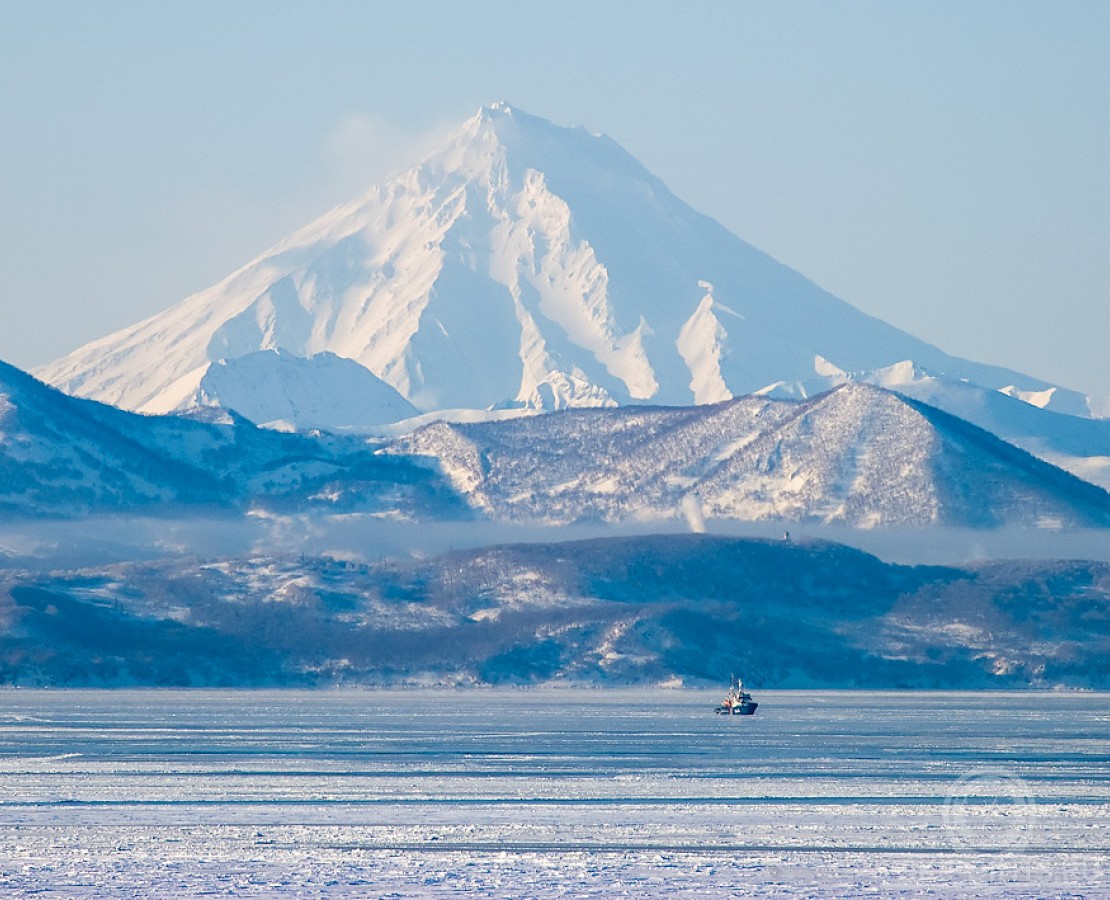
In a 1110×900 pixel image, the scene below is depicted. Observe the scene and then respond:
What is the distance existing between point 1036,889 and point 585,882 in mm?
21172

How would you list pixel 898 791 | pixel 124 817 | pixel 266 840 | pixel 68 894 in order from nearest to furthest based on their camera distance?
pixel 68 894
pixel 266 840
pixel 124 817
pixel 898 791

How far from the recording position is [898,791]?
170 metres

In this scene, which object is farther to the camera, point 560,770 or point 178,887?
point 560,770

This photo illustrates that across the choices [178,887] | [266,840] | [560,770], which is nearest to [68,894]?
[178,887]

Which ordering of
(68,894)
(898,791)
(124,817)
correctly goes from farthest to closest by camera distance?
(898,791)
(124,817)
(68,894)

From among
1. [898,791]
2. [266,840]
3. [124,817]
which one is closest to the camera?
[266,840]

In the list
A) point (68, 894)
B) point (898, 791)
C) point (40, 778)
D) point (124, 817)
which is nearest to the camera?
point (68, 894)

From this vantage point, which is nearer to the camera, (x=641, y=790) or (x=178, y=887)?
(x=178, y=887)

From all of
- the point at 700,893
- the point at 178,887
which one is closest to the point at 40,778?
the point at 178,887

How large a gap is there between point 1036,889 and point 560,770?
285 feet

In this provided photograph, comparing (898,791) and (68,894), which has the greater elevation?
(898,791)

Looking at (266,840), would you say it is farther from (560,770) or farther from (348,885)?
(560,770)

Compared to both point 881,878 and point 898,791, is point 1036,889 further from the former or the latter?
point 898,791

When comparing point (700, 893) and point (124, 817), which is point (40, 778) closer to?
point (124, 817)
